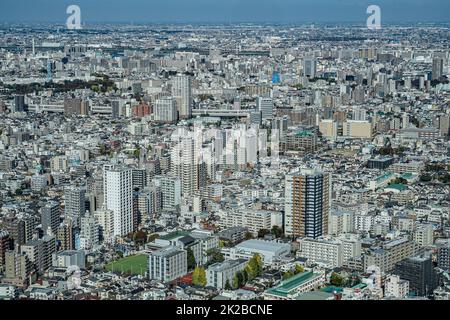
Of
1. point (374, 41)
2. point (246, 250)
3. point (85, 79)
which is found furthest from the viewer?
point (85, 79)

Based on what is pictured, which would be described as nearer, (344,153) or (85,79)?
(344,153)

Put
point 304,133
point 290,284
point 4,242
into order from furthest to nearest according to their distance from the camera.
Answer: point 304,133
point 4,242
point 290,284

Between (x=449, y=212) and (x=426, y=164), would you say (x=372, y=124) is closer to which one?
(x=426, y=164)

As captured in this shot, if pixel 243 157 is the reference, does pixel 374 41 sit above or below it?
above

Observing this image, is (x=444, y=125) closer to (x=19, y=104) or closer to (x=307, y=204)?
(x=307, y=204)

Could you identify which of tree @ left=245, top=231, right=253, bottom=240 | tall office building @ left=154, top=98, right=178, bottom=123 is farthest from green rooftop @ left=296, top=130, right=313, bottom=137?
tree @ left=245, top=231, right=253, bottom=240

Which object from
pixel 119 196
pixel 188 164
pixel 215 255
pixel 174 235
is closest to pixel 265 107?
pixel 188 164

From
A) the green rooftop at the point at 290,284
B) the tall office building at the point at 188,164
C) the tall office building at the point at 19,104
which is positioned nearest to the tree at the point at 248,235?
the green rooftop at the point at 290,284

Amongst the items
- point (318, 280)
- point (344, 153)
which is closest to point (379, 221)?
point (318, 280)
